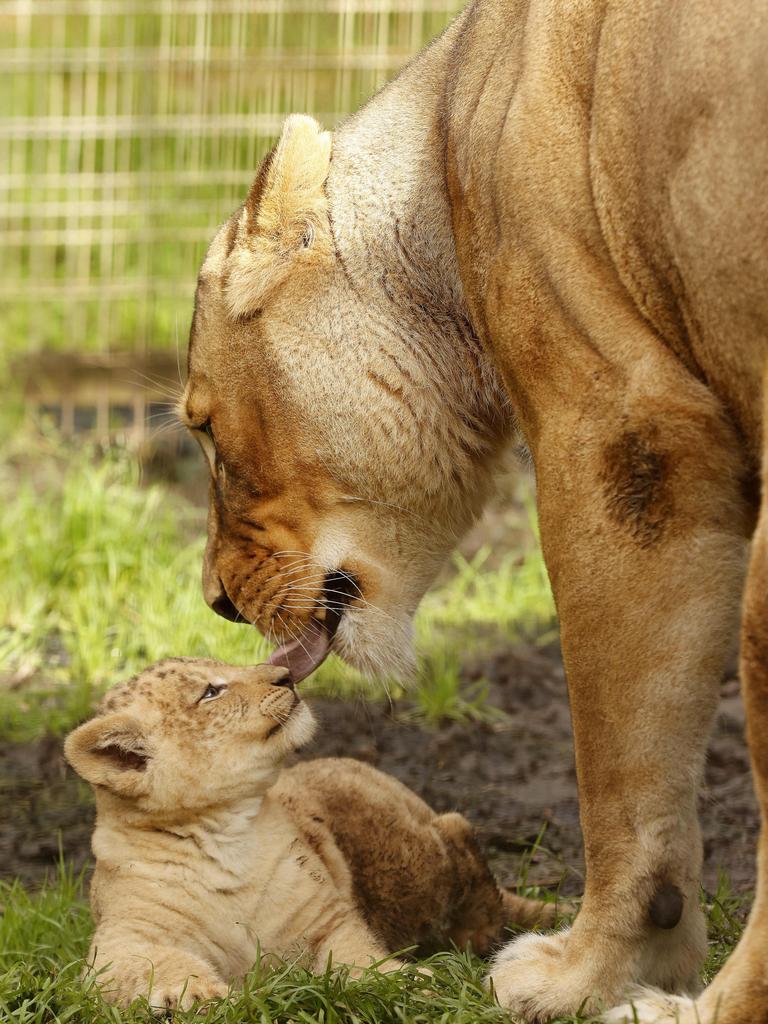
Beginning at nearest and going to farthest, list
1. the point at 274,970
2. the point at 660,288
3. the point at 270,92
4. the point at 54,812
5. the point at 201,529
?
1. the point at 660,288
2. the point at 274,970
3. the point at 54,812
4. the point at 201,529
5. the point at 270,92

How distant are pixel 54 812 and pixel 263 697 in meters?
1.50

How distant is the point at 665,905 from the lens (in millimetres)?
2795

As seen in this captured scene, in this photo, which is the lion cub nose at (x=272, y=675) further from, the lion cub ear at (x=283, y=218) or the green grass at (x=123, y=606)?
the green grass at (x=123, y=606)

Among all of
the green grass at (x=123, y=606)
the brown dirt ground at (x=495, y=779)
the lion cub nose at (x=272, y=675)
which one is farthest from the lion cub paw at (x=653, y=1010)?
the green grass at (x=123, y=606)

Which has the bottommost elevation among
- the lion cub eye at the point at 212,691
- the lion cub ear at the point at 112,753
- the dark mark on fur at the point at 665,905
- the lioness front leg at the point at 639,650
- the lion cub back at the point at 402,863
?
the lion cub back at the point at 402,863

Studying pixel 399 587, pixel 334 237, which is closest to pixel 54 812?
pixel 399 587

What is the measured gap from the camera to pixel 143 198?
839 centimetres

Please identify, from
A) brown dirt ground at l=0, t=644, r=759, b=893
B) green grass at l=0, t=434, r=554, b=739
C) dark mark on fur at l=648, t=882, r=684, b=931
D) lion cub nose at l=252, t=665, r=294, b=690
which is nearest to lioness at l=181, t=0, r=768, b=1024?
dark mark on fur at l=648, t=882, r=684, b=931

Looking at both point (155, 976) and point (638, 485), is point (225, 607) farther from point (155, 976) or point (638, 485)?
point (638, 485)

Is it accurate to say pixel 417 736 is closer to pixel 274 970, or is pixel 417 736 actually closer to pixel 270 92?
pixel 274 970

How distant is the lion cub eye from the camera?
11.4ft

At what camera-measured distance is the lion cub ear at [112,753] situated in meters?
3.34

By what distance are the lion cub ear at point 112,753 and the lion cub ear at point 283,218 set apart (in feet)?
3.20

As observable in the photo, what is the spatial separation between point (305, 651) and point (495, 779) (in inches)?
56.2
